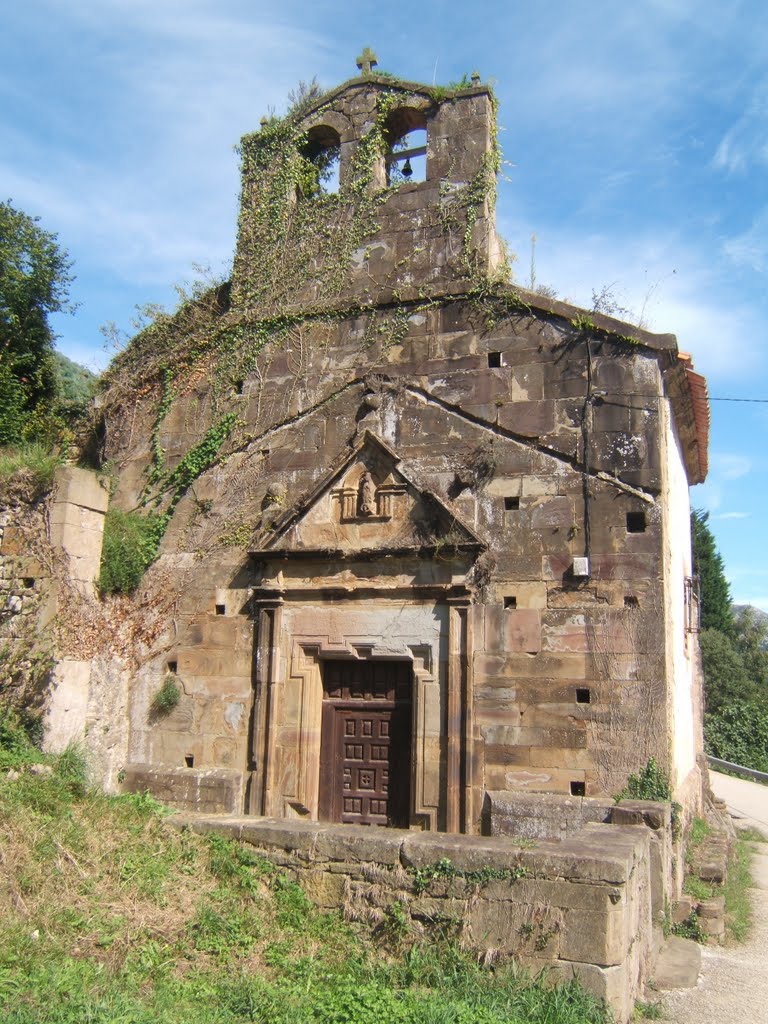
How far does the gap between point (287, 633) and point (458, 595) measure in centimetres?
212

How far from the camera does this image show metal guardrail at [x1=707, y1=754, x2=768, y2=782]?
23344 mm

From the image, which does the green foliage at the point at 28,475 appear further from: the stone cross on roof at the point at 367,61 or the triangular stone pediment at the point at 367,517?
the stone cross on roof at the point at 367,61

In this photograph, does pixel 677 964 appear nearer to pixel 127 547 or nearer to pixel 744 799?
pixel 127 547

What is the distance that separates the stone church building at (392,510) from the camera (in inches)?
351

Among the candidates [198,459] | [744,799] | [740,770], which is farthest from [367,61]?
[740,770]

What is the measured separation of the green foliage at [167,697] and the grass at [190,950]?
382 centimetres

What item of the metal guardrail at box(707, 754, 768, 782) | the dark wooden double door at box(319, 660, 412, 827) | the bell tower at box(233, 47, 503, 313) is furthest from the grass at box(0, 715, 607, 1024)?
the metal guardrail at box(707, 754, 768, 782)

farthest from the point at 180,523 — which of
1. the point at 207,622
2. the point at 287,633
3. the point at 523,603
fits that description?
the point at 523,603

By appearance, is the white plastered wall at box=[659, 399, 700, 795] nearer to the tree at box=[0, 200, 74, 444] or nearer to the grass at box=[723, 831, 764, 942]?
the grass at box=[723, 831, 764, 942]

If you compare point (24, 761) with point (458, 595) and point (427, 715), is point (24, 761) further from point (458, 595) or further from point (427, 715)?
point (458, 595)

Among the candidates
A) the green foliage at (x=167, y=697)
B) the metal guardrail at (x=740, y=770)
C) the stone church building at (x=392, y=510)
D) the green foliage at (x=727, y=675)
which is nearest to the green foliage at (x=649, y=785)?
the stone church building at (x=392, y=510)

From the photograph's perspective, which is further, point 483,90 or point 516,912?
point 483,90

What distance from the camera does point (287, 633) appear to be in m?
10.1

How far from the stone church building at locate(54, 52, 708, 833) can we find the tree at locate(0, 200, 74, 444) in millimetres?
3571
